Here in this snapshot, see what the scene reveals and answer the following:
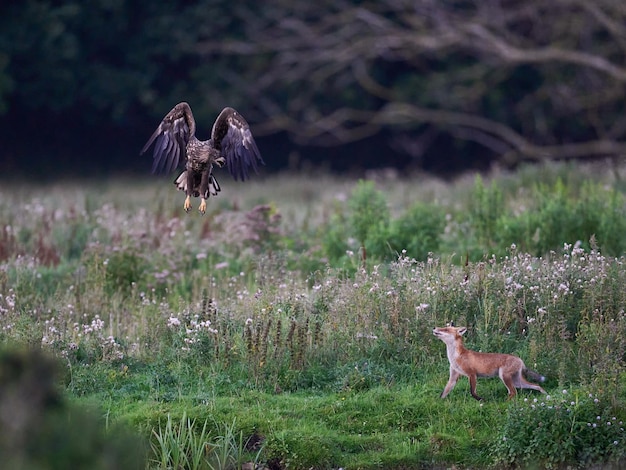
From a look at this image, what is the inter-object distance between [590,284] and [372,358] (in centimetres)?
216

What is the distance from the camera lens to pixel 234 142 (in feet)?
27.8

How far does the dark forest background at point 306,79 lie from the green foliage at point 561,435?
19.0 m

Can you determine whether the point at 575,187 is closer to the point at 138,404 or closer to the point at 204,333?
the point at 204,333

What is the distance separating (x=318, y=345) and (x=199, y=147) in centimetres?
225

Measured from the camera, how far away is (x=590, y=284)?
9.39 metres

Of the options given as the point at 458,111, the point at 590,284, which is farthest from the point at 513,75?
the point at 590,284

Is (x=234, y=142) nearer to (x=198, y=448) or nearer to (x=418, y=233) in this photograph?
(x=198, y=448)

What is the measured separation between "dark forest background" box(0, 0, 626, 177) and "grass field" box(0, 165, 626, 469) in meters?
13.9

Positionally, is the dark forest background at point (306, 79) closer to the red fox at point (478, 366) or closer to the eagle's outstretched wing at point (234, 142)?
the eagle's outstretched wing at point (234, 142)

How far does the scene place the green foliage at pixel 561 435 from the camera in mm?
7398

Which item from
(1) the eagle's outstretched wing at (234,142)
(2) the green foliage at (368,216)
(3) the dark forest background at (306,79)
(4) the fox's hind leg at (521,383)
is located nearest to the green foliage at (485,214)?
(2) the green foliage at (368,216)

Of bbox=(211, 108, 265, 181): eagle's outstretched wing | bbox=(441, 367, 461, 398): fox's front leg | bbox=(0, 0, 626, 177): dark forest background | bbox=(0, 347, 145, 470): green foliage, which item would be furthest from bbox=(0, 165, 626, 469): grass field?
bbox=(0, 0, 626, 177): dark forest background

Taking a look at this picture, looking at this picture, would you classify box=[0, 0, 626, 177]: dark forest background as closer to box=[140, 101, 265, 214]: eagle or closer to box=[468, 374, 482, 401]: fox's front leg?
box=[140, 101, 265, 214]: eagle

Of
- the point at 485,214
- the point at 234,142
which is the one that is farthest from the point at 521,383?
the point at 485,214
